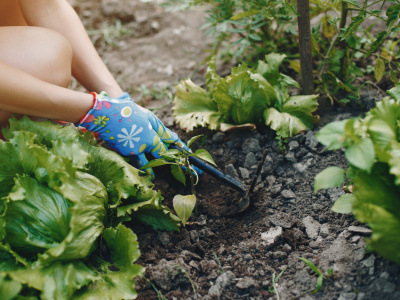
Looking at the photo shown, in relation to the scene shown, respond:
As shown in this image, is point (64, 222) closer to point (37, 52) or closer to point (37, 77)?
point (37, 77)

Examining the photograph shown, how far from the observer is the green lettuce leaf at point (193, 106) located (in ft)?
6.66

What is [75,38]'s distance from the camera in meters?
1.99

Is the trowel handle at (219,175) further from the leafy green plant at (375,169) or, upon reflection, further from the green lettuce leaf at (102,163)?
the leafy green plant at (375,169)

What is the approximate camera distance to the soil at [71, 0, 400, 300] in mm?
1404

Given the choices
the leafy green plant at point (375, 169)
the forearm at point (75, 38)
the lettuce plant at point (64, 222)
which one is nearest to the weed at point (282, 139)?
the leafy green plant at point (375, 169)

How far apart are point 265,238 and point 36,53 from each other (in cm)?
129

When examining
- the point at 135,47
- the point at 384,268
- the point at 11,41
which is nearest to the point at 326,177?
the point at 384,268

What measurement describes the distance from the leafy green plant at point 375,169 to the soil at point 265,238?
0.26 m

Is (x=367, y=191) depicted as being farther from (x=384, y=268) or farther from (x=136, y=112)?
(x=136, y=112)

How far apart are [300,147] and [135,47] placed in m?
1.72

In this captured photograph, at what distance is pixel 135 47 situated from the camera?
9.94 ft

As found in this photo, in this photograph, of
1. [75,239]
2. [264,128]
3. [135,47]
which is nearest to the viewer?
[75,239]

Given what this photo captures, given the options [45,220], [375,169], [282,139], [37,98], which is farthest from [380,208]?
[37,98]

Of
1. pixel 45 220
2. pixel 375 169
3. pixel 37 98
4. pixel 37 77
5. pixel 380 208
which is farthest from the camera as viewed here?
pixel 37 77
